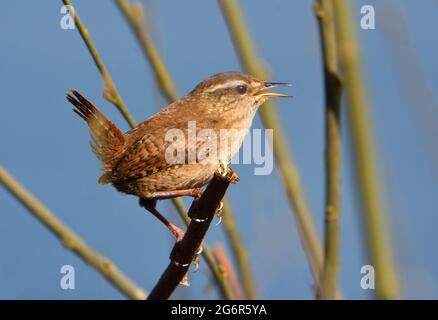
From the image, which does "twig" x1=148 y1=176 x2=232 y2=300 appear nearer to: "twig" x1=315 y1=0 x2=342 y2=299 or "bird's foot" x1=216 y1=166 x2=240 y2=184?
"bird's foot" x1=216 y1=166 x2=240 y2=184

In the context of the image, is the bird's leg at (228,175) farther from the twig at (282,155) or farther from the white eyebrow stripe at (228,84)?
the white eyebrow stripe at (228,84)

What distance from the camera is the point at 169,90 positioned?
2840 millimetres

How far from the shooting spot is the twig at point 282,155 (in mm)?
2424

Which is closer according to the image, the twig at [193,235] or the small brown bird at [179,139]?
the twig at [193,235]

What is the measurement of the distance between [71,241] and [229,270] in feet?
2.09

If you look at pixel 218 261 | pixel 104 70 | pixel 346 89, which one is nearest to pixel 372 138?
pixel 346 89

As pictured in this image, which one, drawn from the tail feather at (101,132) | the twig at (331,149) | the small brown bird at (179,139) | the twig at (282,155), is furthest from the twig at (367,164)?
the tail feather at (101,132)

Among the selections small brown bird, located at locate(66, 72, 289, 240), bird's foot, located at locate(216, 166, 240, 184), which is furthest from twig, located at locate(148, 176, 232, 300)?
small brown bird, located at locate(66, 72, 289, 240)

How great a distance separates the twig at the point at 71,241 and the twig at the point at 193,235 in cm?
26

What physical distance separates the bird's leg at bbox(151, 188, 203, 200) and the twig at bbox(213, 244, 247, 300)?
30cm

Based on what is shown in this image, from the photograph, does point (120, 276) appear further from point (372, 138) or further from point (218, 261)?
point (372, 138)

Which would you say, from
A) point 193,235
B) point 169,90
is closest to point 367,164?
point 193,235

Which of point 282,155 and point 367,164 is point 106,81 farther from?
point 367,164
